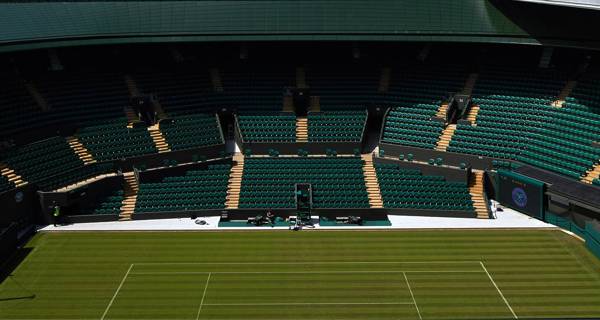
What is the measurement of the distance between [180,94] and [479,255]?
2981 cm

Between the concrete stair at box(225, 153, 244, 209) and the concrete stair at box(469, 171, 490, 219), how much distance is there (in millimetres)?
17472

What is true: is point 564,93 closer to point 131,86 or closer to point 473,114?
point 473,114

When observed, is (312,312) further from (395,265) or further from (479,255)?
(479,255)

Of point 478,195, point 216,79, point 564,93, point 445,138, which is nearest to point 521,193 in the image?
point 478,195

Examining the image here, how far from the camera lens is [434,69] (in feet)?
192

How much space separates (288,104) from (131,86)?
1378 centimetres

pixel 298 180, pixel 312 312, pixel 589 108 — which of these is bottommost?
pixel 312 312

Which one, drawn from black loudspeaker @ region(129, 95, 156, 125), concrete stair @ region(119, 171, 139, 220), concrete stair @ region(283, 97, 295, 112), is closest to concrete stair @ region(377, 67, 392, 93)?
concrete stair @ region(283, 97, 295, 112)

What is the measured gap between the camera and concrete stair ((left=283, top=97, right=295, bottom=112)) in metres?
57.5

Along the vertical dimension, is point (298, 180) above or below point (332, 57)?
below

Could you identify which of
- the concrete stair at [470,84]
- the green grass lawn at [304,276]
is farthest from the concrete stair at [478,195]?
the concrete stair at [470,84]

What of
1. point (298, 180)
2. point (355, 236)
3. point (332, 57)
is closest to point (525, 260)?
point (355, 236)

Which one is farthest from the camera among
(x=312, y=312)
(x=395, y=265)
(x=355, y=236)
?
(x=355, y=236)

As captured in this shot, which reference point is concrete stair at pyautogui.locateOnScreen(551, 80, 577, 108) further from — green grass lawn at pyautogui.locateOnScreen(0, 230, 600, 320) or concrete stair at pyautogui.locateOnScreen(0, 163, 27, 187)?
concrete stair at pyautogui.locateOnScreen(0, 163, 27, 187)
